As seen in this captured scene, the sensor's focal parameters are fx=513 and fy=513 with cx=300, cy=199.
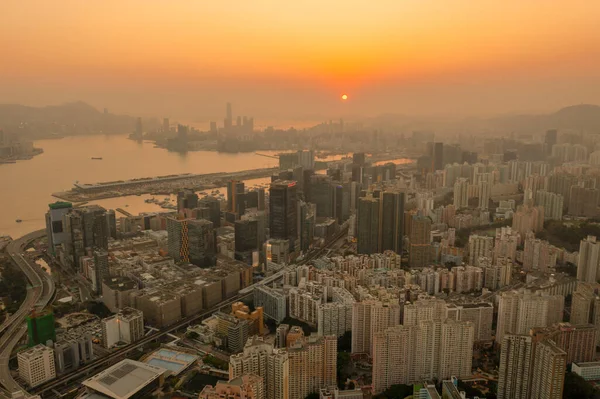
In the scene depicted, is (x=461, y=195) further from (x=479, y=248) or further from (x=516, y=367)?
(x=516, y=367)

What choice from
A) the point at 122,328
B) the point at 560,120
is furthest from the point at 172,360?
the point at 560,120

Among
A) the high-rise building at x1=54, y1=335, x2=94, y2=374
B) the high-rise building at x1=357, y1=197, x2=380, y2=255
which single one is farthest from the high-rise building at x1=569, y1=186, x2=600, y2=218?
the high-rise building at x1=54, y1=335, x2=94, y2=374

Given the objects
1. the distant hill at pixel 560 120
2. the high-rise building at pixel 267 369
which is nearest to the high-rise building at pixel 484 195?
the distant hill at pixel 560 120

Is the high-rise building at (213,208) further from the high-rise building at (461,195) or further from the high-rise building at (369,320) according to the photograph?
the high-rise building at (461,195)

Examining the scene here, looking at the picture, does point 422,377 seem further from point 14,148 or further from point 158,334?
point 14,148

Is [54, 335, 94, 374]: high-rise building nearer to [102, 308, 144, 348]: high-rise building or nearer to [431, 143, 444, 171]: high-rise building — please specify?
[102, 308, 144, 348]: high-rise building

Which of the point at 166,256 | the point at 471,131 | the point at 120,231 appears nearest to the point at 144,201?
the point at 120,231
